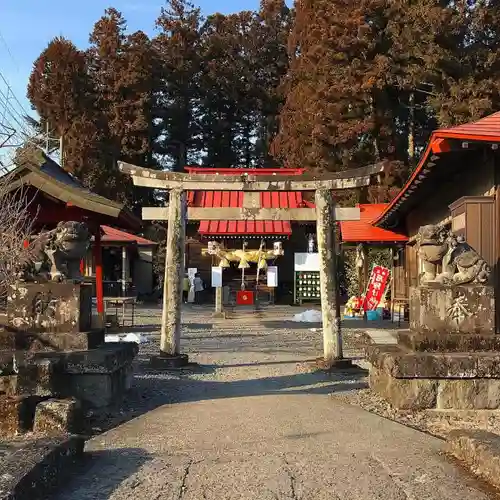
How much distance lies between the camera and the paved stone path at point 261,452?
3.84 m

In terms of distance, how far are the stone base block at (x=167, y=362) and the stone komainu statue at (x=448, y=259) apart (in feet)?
14.2

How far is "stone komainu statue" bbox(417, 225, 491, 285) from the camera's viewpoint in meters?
6.32

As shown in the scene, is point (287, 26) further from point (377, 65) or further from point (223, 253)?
point (223, 253)

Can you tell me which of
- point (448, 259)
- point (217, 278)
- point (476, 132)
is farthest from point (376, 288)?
point (448, 259)

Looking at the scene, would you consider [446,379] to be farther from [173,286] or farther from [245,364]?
[173,286]

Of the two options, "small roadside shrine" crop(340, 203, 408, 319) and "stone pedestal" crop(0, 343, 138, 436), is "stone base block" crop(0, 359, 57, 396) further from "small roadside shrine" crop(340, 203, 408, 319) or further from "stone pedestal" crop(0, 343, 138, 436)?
"small roadside shrine" crop(340, 203, 408, 319)

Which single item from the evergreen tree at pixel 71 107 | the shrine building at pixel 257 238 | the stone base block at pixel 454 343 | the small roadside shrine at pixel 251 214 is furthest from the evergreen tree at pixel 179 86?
the stone base block at pixel 454 343

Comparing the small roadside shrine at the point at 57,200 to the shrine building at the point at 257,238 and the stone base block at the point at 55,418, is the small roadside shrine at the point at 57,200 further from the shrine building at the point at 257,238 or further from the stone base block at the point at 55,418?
the shrine building at the point at 257,238

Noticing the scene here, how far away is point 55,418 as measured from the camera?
16.7ft

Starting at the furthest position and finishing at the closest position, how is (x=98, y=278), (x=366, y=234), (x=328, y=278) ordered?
(x=366, y=234) → (x=98, y=278) → (x=328, y=278)

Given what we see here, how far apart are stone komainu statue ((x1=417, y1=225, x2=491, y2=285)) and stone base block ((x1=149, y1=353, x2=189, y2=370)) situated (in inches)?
170

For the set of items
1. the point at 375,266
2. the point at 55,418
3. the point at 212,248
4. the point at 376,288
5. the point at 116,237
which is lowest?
the point at 55,418

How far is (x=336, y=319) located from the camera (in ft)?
31.2

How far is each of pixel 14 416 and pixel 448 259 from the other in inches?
172
